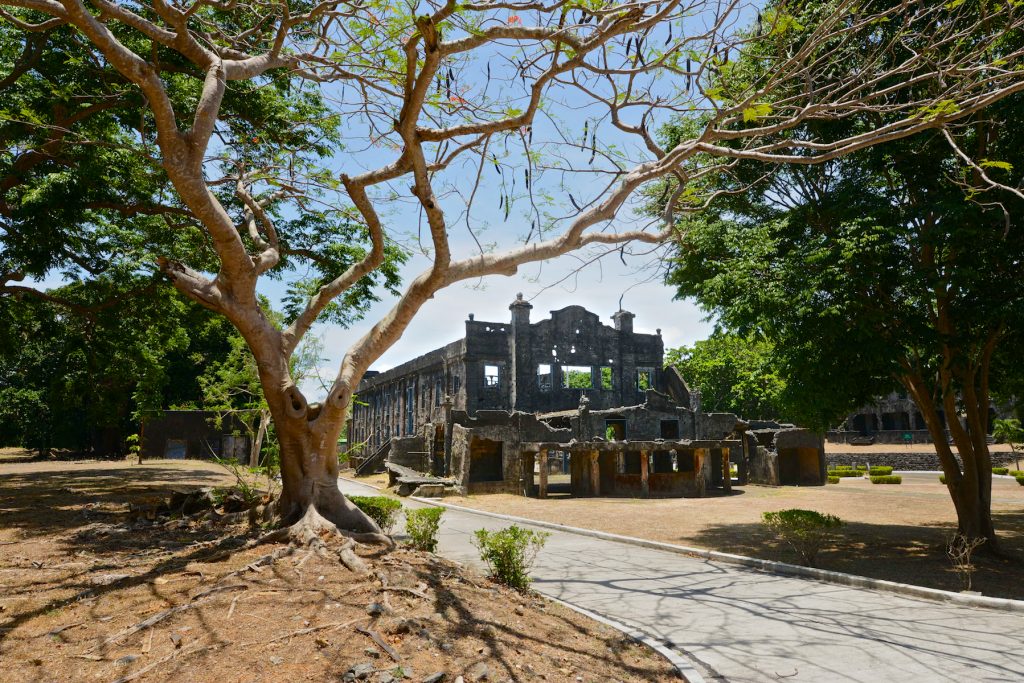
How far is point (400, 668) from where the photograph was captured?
4793 millimetres

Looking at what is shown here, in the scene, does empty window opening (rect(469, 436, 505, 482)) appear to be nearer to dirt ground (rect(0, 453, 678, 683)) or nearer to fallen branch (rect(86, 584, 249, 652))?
dirt ground (rect(0, 453, 678, 683))

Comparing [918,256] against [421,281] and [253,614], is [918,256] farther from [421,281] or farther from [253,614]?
[253,614]

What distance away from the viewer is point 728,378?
53500 mm

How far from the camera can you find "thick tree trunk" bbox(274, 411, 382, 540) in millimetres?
8750

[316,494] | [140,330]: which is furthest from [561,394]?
[316,494]

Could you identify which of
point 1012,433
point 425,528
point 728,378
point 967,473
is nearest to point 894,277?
point 967,473

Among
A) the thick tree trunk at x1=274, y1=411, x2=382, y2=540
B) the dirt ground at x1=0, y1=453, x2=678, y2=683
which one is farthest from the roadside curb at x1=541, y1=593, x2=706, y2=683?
the thick tree trunk at x1=274, y1=411, x2=382, y2=540

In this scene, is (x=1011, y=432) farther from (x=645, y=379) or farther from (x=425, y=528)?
(x=425, y=528)

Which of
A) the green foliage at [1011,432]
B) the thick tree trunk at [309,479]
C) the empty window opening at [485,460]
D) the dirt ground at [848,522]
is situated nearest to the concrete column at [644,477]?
the dirt ground at [848,522]

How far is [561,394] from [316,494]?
112 feet

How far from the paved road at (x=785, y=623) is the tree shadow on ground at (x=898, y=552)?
5.20 feet

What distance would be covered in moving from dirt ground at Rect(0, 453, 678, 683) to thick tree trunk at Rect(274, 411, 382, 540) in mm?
848

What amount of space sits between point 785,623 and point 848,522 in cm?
1195

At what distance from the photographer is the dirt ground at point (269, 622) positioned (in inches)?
188
